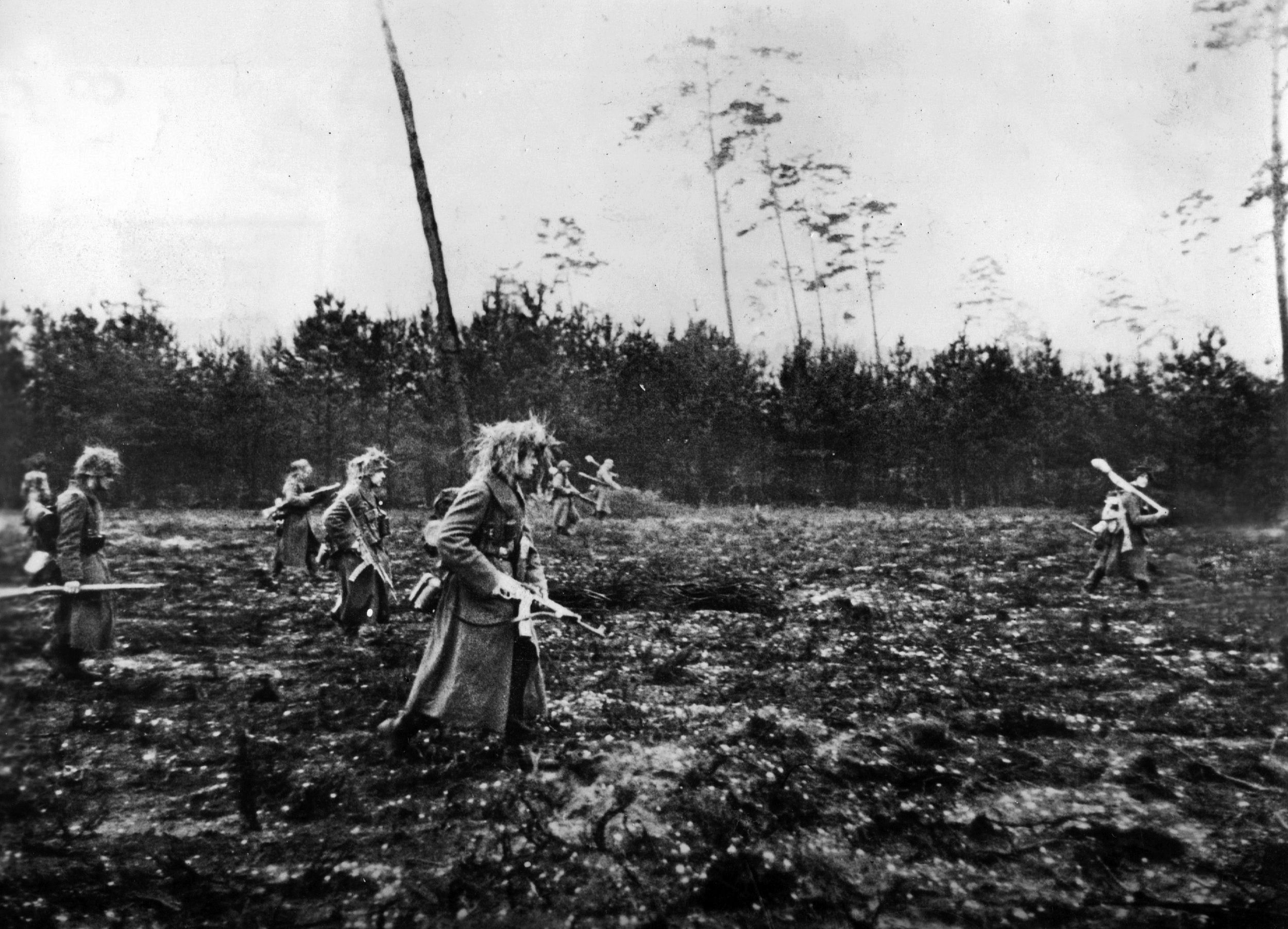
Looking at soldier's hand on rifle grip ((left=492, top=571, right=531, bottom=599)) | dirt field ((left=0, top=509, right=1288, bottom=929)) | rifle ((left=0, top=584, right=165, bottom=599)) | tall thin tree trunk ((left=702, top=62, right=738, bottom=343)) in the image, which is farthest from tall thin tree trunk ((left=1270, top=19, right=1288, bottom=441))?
rifle ((left=0, top=584, right=165, bottom=599))

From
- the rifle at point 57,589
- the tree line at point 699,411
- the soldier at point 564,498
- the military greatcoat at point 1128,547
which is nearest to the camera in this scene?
the rifle at point 57,589

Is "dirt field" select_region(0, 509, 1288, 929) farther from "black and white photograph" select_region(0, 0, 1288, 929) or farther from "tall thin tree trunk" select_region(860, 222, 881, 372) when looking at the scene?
"tall thin tree trunk" select_region(860, 222, 881, 372)

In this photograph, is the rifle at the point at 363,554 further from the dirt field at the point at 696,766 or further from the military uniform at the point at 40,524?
the military uniform at the point at 40,524

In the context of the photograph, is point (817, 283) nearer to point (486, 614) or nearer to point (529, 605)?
point (529, 605)

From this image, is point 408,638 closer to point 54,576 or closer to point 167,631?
point 167,631

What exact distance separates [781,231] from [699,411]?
2.05 m

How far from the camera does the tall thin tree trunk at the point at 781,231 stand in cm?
518

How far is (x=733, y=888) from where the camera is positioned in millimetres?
2908

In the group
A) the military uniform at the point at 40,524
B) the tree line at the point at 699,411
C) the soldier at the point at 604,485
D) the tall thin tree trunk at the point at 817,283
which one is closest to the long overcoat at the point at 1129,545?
the tree line at the point at 699,411

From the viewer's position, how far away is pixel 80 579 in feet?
12.9

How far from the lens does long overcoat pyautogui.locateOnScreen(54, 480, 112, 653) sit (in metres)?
3.80

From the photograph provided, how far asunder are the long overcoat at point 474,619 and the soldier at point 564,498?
8.33ft

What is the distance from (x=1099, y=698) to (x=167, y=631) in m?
6.49

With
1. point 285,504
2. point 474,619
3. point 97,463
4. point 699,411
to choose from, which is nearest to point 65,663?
point 97,463
